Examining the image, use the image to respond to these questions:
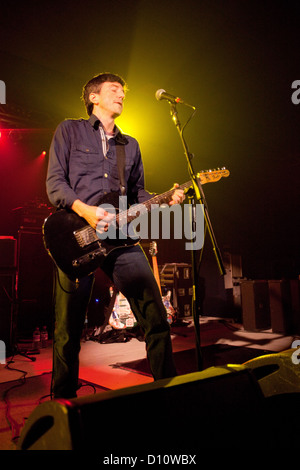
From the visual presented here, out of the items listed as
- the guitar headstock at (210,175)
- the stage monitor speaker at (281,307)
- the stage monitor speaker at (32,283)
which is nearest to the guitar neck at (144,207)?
the guitar headstock at (210,175)

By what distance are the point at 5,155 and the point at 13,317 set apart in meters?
3.45

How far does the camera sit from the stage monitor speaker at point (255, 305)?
6168mm

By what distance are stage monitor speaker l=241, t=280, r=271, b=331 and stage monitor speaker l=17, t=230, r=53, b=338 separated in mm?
3788

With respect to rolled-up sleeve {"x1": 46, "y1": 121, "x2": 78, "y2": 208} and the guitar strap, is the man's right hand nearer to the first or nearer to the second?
rolled-up sleeve {"x1": 46, "y1": 121, "x2": 78, "y2": 208}

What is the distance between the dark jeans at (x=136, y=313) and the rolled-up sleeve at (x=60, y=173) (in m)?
0.46

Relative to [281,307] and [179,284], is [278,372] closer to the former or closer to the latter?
[281,307]

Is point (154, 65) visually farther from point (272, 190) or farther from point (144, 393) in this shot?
point (144, 393)

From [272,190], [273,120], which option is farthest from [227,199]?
[273,120]

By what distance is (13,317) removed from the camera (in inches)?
182

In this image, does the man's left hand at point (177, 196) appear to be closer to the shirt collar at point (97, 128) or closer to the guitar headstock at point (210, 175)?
the guitar headstock at point (210, 175)

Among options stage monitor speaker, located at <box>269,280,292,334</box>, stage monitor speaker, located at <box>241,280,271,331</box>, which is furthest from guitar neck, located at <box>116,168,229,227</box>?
stage monitor speaker, located at <box>241,280,271,331</box>

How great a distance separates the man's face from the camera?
2336 millimetres

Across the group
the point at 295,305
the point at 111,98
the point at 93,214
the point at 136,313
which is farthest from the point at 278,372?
the point at 295,305

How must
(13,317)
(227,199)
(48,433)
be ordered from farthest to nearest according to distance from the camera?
(227,199) → (13,317) → (48,433)
